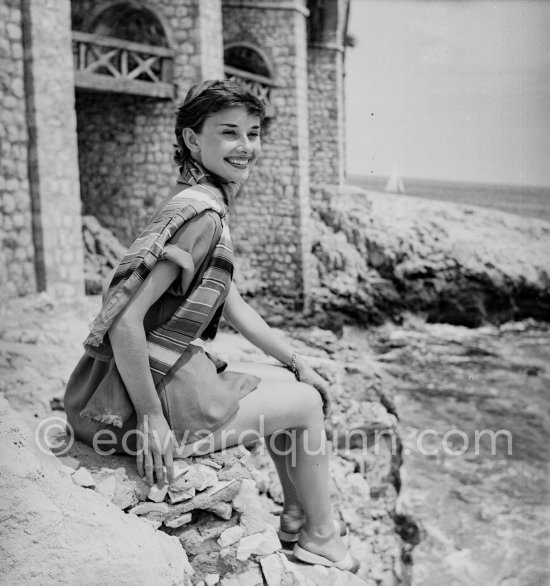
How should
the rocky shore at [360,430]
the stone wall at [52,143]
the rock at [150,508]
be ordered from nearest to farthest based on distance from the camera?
the rocky shore at [360,430], the rock at [150,508], the stone wall at [52,143]

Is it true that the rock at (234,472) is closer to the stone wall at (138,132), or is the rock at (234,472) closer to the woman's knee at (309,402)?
the woman's knee at (309,402)

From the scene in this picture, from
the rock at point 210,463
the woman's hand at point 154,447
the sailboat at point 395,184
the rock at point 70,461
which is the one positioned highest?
the sailboat at point 395,184

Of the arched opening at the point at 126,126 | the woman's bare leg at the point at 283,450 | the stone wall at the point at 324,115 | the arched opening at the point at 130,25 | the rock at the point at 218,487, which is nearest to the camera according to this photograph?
the rock at the point at 218,487

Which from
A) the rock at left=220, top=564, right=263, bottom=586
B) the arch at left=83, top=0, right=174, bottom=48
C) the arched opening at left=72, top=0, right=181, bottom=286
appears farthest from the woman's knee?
the arch at left=83, top=0, right=174, bottom=48

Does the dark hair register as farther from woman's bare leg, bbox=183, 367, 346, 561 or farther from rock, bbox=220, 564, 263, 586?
rock, bbox=220, 564, 263, 586

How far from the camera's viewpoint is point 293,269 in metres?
12.8

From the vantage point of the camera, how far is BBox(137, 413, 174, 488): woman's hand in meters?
2.04

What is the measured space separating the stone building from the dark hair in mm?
4969

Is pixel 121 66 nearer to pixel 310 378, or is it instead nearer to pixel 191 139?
pixel 191 139

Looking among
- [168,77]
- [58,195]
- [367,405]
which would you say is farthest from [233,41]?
[367,405]

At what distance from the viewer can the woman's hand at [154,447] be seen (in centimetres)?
204

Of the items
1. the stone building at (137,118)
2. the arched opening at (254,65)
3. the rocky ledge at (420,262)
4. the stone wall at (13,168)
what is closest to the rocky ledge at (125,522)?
the stone wall at (13,168)

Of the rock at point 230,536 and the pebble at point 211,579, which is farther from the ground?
the rock at point 230,536

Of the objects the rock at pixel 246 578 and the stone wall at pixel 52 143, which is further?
the stone wall at pixel 52 143
